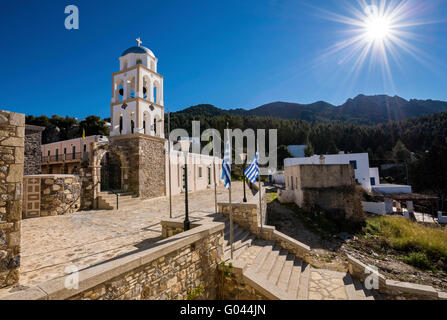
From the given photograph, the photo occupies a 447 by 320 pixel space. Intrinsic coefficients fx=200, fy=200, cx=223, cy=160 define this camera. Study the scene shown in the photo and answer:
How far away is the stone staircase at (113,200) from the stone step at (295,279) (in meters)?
9.76

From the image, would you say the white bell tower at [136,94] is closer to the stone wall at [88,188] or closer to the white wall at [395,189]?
the stone wall at [88,188]

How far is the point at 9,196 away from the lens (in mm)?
3357

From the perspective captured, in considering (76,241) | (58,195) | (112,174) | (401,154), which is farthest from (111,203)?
(401,154)

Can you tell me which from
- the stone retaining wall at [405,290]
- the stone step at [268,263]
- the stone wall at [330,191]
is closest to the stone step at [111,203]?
the stone step at [268,263]

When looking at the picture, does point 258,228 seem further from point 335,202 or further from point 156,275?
point 335,202

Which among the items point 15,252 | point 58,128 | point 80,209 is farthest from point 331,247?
point 58,128

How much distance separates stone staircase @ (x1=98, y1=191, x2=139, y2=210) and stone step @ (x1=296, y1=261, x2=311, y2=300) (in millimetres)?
10051

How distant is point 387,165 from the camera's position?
47.8 m

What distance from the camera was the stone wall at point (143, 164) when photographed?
557 inches

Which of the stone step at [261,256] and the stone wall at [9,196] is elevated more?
the stone wall at [9,196]

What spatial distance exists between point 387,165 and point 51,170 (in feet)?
214

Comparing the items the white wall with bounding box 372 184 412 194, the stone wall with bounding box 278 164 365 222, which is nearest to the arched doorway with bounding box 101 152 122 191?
the stone wall with bounding box 278 164 365 222

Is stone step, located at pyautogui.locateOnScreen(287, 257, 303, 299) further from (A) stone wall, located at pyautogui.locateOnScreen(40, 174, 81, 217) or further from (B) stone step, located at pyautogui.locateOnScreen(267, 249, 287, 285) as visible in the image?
(A) stone wall, located at pyautogui.locateOnScreen(40, 174, 81, 217)

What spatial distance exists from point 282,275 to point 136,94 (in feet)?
48.2
